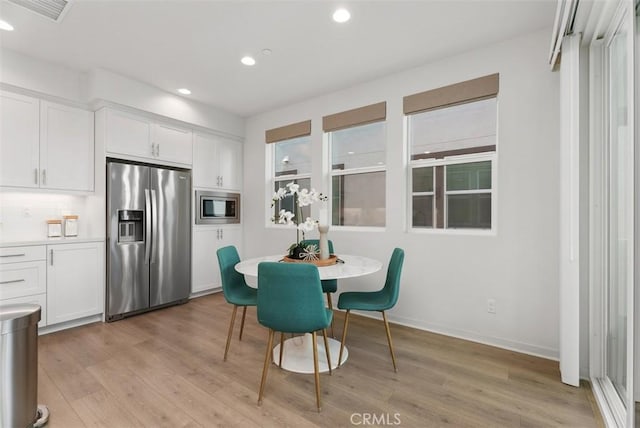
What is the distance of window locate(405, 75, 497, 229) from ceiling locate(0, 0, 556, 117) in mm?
472

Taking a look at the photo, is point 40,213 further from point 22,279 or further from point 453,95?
point 453,95

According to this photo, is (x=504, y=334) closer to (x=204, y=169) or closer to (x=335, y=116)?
(x=335, y=116)

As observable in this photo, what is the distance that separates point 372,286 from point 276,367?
147cm

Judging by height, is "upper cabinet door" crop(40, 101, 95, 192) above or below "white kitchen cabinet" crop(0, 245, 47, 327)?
above

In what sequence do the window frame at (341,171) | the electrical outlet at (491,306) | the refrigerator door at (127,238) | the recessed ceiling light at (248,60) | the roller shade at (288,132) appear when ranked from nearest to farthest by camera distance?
1. the electrical outlet at (491,306)
2. the recessed ceiling light at (248,60)
3. the refrigerator door at (127,238)
4. the window frame at (341,171)
5. the roller shade at (288,132)

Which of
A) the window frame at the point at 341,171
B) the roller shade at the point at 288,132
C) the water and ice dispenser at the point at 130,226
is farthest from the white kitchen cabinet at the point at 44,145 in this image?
the window frame at the point at 341,171

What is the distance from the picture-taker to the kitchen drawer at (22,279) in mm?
2637

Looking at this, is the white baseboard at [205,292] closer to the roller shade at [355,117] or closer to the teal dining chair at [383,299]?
the teal dining chair at [383,299]

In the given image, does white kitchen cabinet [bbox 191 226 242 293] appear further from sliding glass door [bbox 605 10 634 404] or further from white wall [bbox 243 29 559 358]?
sliding glass door [bbox 605 10 634 404]

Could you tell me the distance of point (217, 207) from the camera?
173 inches

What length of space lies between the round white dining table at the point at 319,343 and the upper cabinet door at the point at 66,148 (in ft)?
7.52

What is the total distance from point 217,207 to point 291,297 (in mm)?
3010

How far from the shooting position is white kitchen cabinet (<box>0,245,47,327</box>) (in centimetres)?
264

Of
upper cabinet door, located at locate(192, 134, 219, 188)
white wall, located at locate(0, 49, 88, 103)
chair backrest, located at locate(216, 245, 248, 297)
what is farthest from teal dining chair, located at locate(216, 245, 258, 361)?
white wall, located at locate(0, 49, 88, 103)
